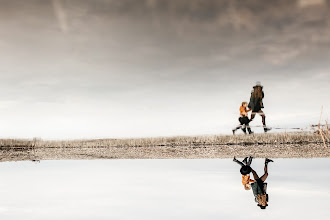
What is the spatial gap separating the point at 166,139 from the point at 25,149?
1152cm

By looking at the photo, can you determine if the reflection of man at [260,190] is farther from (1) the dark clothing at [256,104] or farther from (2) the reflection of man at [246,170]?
(1) the dark clothing at [256,104]

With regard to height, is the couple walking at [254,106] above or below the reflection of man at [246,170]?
above

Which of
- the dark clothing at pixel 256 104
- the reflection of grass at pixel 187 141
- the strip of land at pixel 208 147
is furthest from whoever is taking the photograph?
the dark clothing at pixel 256 104

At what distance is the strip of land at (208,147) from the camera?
17.1 m

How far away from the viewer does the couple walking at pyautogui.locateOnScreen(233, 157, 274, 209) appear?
31.7ft

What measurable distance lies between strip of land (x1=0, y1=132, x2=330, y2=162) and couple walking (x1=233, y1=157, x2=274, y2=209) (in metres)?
2.52

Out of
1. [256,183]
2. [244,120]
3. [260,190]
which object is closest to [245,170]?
[256,183]

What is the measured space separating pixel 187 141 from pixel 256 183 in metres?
12.5

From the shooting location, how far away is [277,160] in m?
15.0

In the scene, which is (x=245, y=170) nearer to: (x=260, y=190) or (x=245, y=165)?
(x=245, y=165)

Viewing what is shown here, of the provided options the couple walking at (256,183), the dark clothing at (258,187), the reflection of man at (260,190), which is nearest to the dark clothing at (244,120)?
the couple walking at (256,183)

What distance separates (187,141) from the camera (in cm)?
2345

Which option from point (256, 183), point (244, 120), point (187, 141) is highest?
point (244, 120)

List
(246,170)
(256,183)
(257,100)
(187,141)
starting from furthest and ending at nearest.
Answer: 1. (187,141)
2. (257,100)
3. (246,170)
4. (256,183)
